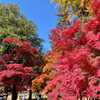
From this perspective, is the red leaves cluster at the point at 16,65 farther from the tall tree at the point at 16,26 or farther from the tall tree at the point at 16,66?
the tall tree at the point at 16,26

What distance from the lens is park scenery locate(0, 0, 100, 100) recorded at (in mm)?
3273

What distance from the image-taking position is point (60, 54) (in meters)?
5.64

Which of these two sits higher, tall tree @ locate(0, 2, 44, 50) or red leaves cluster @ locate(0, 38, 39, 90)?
tall tree @ locate(0, 2, 44, 50)

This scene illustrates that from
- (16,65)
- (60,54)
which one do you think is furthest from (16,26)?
(60,54)

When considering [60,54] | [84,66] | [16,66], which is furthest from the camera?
[16,66]

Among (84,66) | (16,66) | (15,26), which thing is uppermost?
(15,26)

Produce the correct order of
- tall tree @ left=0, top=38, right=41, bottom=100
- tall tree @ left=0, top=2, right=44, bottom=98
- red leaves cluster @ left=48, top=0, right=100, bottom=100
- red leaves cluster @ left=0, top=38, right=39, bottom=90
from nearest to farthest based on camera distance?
red leaves cluster @ left=48, top=0, right=100, bottom=100
tall tree @ left=0, top=38, right=41, bottom=100
red leaves cluster @ left=0, top=38, right=39, bottom=90
tall tree @ left=0, top=2, right=44, bottom=98

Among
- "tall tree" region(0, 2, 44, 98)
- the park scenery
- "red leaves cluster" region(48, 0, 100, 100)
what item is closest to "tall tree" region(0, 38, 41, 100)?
the park scenery

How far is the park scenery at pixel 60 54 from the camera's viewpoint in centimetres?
327

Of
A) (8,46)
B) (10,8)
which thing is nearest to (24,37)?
(8,46)

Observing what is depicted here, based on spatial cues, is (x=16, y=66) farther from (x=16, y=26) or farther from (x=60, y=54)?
(x=16, y=26)

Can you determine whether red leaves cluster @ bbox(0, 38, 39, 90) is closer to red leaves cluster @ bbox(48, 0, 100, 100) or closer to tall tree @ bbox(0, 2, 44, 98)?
tall tree @ bbox(0, 2, 44, 98)

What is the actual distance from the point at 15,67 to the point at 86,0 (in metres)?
6.03

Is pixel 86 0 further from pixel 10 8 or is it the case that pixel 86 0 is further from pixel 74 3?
pixel 10 8
